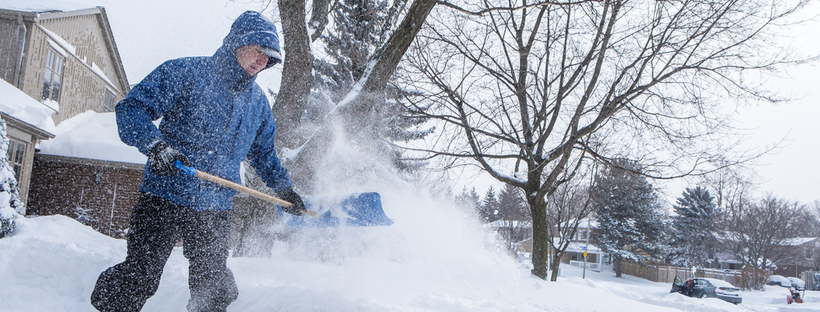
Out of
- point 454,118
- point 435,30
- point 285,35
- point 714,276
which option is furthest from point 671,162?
point 714,276

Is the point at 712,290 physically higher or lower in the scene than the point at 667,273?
higher

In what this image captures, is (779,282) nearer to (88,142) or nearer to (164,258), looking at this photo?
Result: (164,258)

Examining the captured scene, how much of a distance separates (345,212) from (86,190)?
38.3 feet

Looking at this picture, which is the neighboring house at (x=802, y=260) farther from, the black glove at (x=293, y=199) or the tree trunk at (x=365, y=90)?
the black glove at (x=293, y=199)

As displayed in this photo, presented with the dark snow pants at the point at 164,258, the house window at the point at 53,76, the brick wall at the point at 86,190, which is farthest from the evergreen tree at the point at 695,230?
the dark snow pants at the point at 164,258

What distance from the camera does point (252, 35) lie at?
81.0 inches

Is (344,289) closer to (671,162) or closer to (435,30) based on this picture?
(435,30)

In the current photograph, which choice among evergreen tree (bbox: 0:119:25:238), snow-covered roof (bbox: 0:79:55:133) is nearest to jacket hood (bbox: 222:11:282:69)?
evergreen tree (bbox: 0:119:25:238)

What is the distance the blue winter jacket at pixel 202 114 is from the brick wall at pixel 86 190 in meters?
11.8

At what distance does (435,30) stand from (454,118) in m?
1.72

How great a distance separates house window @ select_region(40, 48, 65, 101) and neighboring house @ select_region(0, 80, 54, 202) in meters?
0.57

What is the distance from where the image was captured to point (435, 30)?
28.1 feet

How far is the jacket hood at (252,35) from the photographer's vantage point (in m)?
2.06

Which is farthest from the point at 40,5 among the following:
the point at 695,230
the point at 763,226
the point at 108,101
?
the point at 695,230
